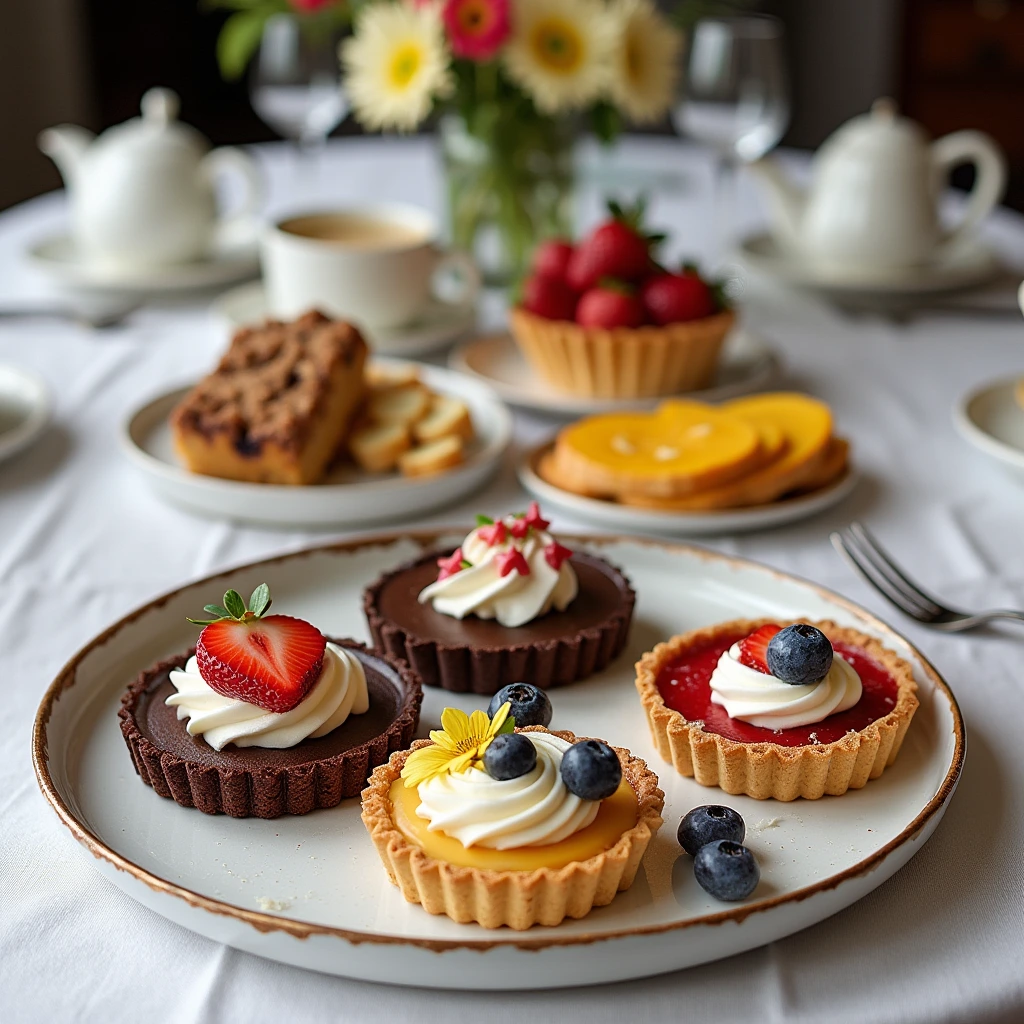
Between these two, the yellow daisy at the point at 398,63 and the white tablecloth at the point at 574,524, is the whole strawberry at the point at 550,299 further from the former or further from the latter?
the yellow daisy at the point at 398,63

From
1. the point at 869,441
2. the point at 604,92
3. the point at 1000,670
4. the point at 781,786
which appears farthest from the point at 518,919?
the point at 604,92

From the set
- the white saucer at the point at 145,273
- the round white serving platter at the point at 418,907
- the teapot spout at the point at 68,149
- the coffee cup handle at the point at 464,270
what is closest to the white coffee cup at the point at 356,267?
the coffee cup handle at the point at 464,270

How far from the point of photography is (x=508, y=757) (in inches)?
43.6

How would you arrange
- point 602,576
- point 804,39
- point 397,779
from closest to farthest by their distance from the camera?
point 397,779 < point 602,576 < point 804,39

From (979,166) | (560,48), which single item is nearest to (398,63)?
(560,48)

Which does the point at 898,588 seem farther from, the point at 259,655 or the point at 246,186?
the point at 246,186

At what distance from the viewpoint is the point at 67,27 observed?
6047 millimetres

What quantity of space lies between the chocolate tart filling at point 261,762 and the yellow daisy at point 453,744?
0.31ft

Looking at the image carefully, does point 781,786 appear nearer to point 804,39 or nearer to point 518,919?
point 518,919

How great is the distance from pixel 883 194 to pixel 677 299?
720 mm

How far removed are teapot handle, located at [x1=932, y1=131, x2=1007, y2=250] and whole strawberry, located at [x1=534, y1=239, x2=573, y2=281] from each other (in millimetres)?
896

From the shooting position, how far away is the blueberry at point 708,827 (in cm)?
114

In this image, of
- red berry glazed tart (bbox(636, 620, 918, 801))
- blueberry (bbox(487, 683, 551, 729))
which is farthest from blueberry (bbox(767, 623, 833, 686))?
blueberry (bbox(487, 683, 551, 729))

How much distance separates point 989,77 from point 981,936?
5880 mm
